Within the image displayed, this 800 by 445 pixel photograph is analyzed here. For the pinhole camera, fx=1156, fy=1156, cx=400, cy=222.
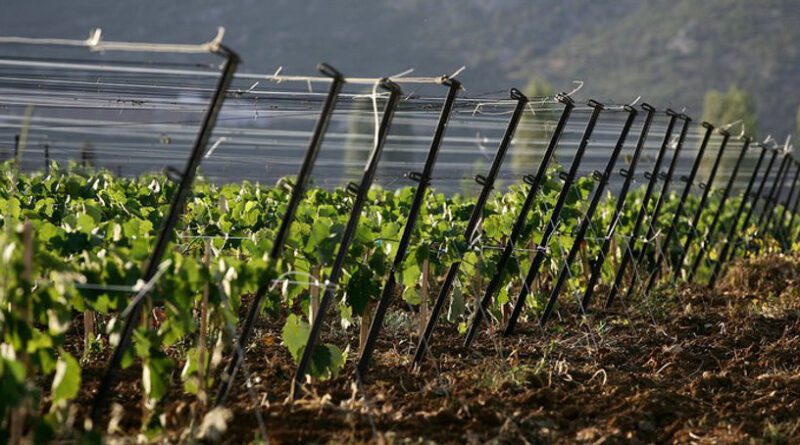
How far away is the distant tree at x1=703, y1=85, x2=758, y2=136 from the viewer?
6738 centimetres

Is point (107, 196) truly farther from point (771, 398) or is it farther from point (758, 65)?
point (758, 65)

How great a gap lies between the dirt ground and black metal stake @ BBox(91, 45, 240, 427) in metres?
0.18

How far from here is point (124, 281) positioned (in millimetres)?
4578

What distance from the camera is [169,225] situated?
15.1ft

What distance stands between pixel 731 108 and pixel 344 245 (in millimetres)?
66004

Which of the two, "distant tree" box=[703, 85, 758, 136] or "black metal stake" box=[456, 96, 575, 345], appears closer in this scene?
"black metal stake" box=[456, 96, 575, 345]

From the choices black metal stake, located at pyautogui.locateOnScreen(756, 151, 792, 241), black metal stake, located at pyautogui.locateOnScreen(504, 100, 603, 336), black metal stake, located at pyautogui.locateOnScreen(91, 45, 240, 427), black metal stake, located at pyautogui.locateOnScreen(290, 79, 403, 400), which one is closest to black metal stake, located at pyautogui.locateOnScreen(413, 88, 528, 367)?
black metal stake, located at pyautogui.locateOnScreen(504, 100, 603, 336)

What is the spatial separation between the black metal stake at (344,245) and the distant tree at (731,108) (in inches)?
2475

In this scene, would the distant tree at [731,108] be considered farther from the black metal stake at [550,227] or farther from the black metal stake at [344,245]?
the black metal stake at [344,245]

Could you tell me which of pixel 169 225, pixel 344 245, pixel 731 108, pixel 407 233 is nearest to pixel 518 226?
pixel 407 233

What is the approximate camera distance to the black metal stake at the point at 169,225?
14.9ft

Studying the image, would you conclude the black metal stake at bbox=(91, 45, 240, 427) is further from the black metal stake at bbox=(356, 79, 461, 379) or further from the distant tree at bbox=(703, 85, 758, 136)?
the distant tree at bbox=(703, 85, 758, 136)

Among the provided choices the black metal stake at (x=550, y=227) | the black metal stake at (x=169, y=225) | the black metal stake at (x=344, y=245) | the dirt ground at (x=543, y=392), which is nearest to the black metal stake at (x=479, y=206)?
the dirt ground at (x=543, y=392)

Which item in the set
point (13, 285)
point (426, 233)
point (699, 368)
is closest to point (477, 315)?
point (426, 233)
